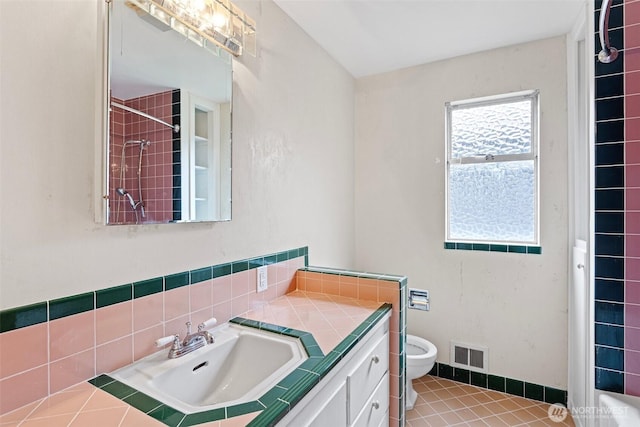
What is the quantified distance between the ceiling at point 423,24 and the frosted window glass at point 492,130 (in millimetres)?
425

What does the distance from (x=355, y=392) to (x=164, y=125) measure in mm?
1208

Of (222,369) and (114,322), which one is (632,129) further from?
(114,322)

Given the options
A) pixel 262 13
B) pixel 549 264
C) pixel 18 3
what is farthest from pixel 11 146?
pixel 549 264

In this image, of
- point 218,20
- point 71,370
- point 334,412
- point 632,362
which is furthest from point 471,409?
point 218,20

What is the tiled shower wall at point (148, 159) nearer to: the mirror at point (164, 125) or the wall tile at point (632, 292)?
the mirror at point (164, 125)

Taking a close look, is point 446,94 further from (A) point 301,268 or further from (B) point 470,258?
(A) point 301,268

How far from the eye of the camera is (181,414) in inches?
30.5

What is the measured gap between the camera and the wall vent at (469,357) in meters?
2.32

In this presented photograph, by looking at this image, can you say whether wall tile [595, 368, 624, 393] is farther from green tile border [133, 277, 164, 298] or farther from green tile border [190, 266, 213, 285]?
green tile border [133, 277, 164, 298]

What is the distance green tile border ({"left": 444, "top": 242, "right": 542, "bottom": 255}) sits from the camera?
2170 mm

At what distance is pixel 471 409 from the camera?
2.11 metres

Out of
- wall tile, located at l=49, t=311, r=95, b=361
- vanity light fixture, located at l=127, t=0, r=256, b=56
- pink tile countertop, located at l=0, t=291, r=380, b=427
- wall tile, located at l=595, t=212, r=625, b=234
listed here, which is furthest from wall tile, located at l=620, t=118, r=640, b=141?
wall tile, located at l=49, t=311, r=95, b=361

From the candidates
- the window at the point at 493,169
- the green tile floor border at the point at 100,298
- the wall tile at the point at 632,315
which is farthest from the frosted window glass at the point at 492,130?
the green tile floor border at the point at 100,298

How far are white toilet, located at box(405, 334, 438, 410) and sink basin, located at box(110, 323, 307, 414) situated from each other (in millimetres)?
1183
